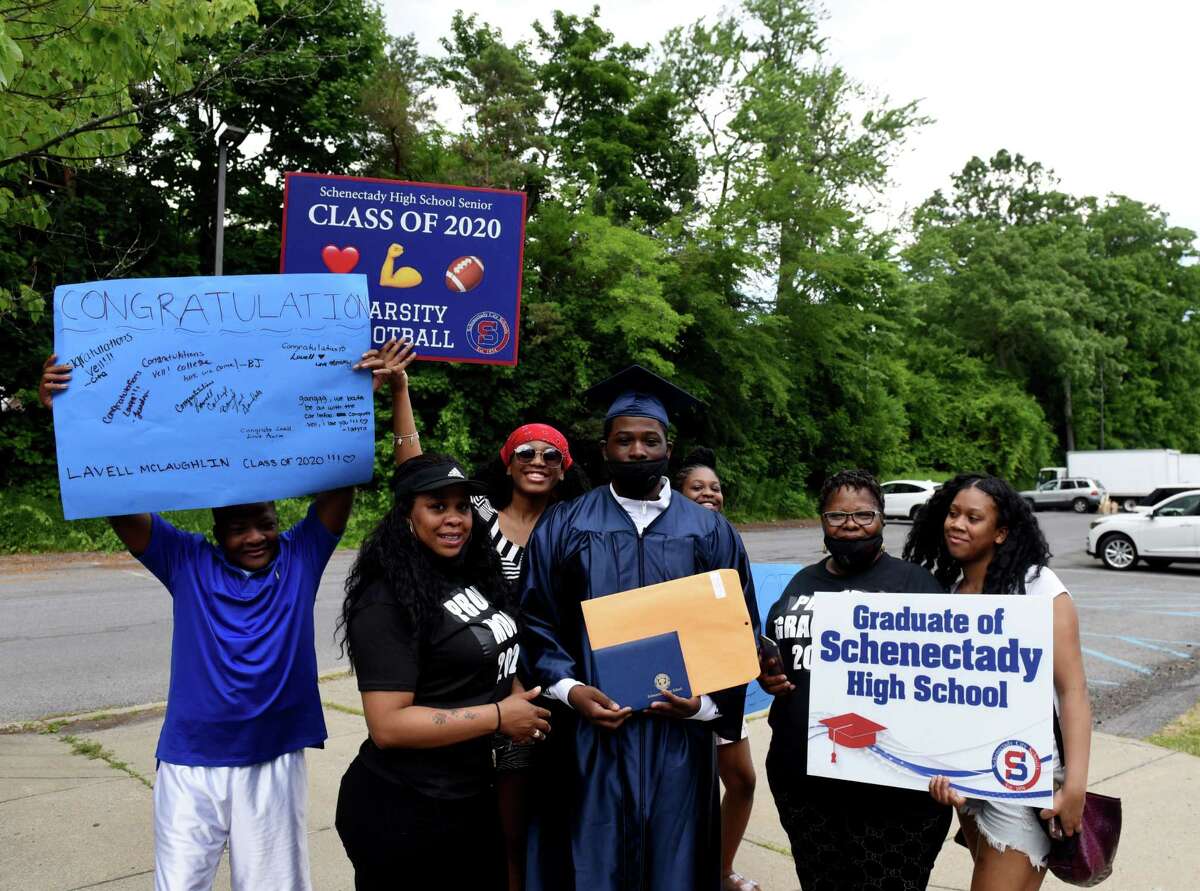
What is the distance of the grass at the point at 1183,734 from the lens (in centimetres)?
607

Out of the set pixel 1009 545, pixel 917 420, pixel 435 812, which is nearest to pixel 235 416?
pixel 435 812

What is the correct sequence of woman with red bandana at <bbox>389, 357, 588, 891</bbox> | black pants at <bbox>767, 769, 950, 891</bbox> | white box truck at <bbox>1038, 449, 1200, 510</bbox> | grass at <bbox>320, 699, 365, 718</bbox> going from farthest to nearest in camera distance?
white box truck at <bbox>1038, 449, 1200, 510</bbox>
grass at <bbox>320, 699, 365, 718</bbox>
woman with red bandana at <bbox>389, 357, 588, 891</bbox>
black pants at <bbox>767, 769, 950, 891</bbox>

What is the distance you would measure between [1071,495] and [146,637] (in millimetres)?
38477

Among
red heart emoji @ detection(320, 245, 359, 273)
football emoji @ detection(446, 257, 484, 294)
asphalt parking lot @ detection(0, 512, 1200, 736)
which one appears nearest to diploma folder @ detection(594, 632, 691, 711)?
football emoji @ detection(446, 257, 484, 294)

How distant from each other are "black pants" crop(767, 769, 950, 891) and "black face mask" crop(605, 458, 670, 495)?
3.63 feet

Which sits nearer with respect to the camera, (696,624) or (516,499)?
(696,624)

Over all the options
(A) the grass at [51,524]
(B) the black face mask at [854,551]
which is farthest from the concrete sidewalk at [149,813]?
(A) the grass at [51,524]

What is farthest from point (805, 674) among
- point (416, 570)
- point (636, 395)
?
point (416, 570)

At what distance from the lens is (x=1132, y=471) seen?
40344mm

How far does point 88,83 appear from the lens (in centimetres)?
534

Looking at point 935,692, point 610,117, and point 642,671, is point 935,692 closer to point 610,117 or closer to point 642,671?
point 642,671

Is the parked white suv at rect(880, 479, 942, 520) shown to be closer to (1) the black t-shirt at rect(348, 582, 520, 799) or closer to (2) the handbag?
(2) the handbag

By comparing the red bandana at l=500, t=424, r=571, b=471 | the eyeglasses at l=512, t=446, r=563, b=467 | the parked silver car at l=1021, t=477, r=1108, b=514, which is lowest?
the parked silver car at l=1021, t=477, r=1108, b=514

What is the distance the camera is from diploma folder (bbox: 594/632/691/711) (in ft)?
8.92
